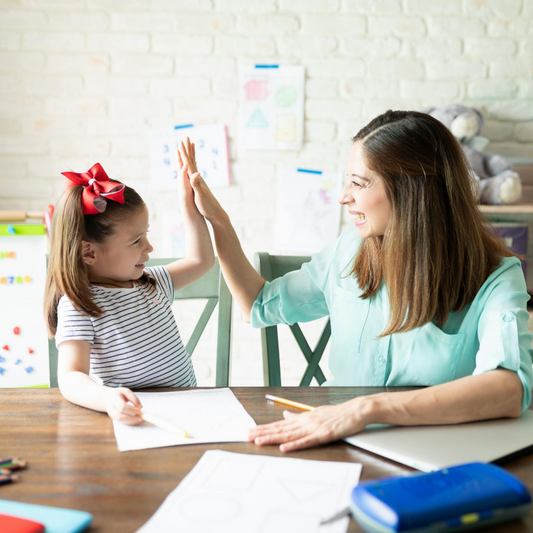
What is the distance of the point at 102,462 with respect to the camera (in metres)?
0.71

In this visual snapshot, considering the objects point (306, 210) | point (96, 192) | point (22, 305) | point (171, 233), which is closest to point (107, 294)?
point (96, 192)

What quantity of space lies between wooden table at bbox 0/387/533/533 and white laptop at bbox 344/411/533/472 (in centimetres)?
1

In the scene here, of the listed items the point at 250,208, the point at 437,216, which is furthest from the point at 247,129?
the point at 437,216

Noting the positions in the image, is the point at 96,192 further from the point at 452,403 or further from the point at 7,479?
the point at 452,403

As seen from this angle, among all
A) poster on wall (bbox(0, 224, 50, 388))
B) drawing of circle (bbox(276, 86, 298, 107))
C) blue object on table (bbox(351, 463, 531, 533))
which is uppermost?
drawing of circle (bbox(276, 86, 298, 107))

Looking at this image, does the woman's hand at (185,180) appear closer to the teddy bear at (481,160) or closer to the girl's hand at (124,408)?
the girl's hand at (124,408)

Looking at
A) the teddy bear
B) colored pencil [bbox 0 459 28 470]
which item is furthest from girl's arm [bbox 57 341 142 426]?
the teddy bear

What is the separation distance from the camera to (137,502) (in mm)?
614

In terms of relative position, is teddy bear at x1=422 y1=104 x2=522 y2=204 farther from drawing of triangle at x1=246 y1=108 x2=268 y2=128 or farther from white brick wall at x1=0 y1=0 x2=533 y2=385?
drawing of triangle at x1=246 y1=108 x2=268 y2=128

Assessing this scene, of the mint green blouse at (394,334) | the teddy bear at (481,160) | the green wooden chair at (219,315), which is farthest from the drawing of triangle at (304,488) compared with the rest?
the teddy bear at (481,160)

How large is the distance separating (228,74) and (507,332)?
75.3 inches

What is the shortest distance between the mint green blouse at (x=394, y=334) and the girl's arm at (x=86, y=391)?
433mm

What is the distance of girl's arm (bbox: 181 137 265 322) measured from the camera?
4.21ft

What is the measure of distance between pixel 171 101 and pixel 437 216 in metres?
1.69
